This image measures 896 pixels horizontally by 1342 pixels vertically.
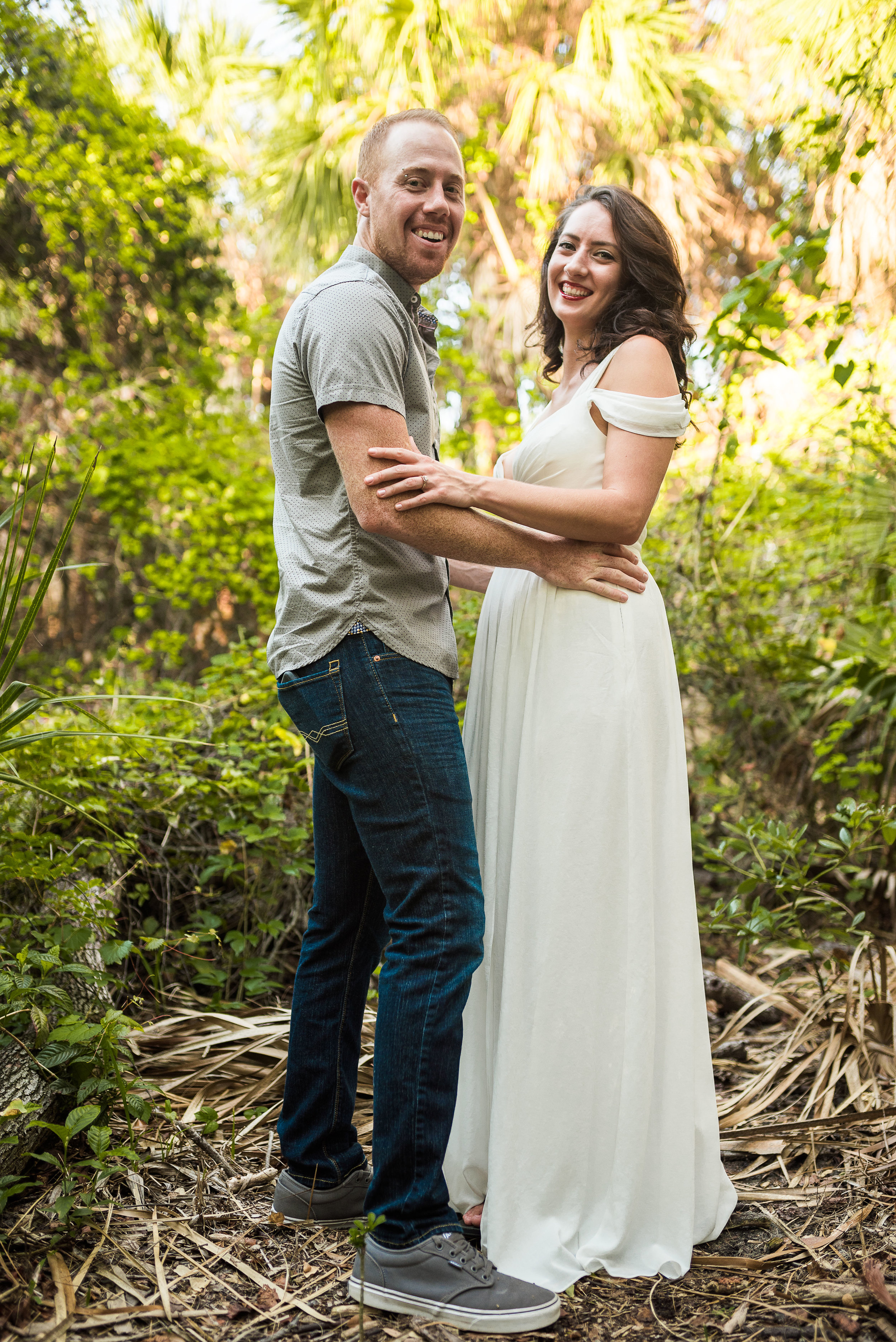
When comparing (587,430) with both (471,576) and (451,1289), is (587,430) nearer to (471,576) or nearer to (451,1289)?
(471,576)

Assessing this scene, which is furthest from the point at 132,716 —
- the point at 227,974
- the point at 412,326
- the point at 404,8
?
the point at 404,8

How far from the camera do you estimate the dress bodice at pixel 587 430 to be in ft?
6.01

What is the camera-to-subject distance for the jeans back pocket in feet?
5.31

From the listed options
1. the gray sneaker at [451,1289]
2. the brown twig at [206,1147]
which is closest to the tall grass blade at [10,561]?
the brown twig at [206,1147]

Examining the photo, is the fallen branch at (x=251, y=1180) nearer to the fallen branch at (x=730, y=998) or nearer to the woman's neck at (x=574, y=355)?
the fallen branch at (x=730, y=998)

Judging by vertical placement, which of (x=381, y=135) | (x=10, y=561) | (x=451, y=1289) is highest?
(x=381, y=135)

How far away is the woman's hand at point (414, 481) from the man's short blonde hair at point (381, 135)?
565 millimetres

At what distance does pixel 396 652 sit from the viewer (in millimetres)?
1629

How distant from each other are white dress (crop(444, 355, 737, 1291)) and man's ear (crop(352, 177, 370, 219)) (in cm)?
55

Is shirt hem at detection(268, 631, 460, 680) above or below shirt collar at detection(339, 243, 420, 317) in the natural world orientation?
below

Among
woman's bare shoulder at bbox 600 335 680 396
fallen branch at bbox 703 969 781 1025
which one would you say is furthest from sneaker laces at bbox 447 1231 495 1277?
fallen branch at bbox 703 969 781 1025

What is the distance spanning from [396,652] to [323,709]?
0.53 feet

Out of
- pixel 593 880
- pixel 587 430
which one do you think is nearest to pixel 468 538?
pixel 587 430

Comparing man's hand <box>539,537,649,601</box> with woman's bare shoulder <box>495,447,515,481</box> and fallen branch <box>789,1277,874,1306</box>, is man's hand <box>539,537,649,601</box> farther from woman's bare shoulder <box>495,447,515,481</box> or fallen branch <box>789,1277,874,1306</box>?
fallen branch <box>789,1277,874,1306</box>
